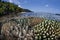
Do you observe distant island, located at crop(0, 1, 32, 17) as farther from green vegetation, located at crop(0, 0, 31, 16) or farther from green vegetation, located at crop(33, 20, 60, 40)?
green vegetation, located at crop(33, 20, 60, 40)

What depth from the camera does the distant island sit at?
148 inches

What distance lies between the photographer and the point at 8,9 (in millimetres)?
3852

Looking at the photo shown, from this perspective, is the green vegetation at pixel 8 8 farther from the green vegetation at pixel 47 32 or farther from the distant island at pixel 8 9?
the green vegetation at pixel 47 32

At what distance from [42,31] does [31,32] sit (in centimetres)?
23

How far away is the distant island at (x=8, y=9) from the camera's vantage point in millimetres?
3755

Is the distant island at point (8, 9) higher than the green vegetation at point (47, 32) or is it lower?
higher

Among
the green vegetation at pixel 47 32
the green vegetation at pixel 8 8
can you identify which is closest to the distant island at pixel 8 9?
the green vegetation at pixel 8 8

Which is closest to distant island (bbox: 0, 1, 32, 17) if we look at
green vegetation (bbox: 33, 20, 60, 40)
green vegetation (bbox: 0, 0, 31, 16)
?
green vegetation (bbox: 0, 0, 31, 16)

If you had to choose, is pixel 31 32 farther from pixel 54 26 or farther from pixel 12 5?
pixel 12 5

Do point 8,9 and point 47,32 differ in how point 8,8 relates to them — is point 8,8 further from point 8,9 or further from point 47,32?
point 47,32

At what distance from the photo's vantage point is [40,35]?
2.37 meters

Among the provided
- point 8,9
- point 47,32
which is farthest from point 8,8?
point 47,32

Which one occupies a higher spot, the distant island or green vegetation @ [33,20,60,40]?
the distant island

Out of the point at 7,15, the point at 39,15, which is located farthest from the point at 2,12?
the point at 39,15
